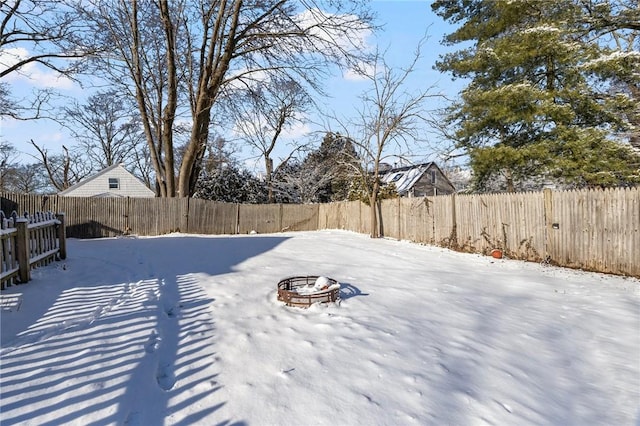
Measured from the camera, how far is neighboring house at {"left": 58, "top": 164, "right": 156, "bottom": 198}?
2408 centimetres

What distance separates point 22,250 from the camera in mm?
4945

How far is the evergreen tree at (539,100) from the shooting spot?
33.8 feet

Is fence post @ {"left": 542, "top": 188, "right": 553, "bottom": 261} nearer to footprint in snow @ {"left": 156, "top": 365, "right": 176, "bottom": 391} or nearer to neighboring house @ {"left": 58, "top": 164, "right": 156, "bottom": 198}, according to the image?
footprint in snow @ {"left": 156, "top": 365, "right": 176, "bottom": 391}

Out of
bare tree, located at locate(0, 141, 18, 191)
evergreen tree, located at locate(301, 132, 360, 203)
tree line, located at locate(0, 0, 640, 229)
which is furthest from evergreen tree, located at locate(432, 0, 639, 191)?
bare tree, located at locate(0, 141, 18, 191)

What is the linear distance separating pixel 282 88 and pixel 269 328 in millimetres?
13149

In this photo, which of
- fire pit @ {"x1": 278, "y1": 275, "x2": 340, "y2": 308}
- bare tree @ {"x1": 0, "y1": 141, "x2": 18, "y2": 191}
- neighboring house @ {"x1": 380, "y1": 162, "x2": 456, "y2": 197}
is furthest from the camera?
bare tree @ {"x1": 0, "y1": 141, "x2": 18, "y2": 191}

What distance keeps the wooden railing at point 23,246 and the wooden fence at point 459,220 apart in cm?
778

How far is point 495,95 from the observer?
11.2m

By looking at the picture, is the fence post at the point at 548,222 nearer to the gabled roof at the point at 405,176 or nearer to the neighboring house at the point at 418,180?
the gabled roof at the point at 405,176

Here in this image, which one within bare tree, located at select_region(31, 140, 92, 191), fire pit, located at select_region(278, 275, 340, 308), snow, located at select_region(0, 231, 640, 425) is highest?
bare tree, located at select_region(31, 140, 92, 191)

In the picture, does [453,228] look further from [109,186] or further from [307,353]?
[109,186]

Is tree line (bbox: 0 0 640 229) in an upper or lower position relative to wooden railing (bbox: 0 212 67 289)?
upper

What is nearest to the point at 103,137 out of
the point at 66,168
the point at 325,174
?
the point at 66,168

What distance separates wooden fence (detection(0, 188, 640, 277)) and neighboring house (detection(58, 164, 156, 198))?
37.3ft
